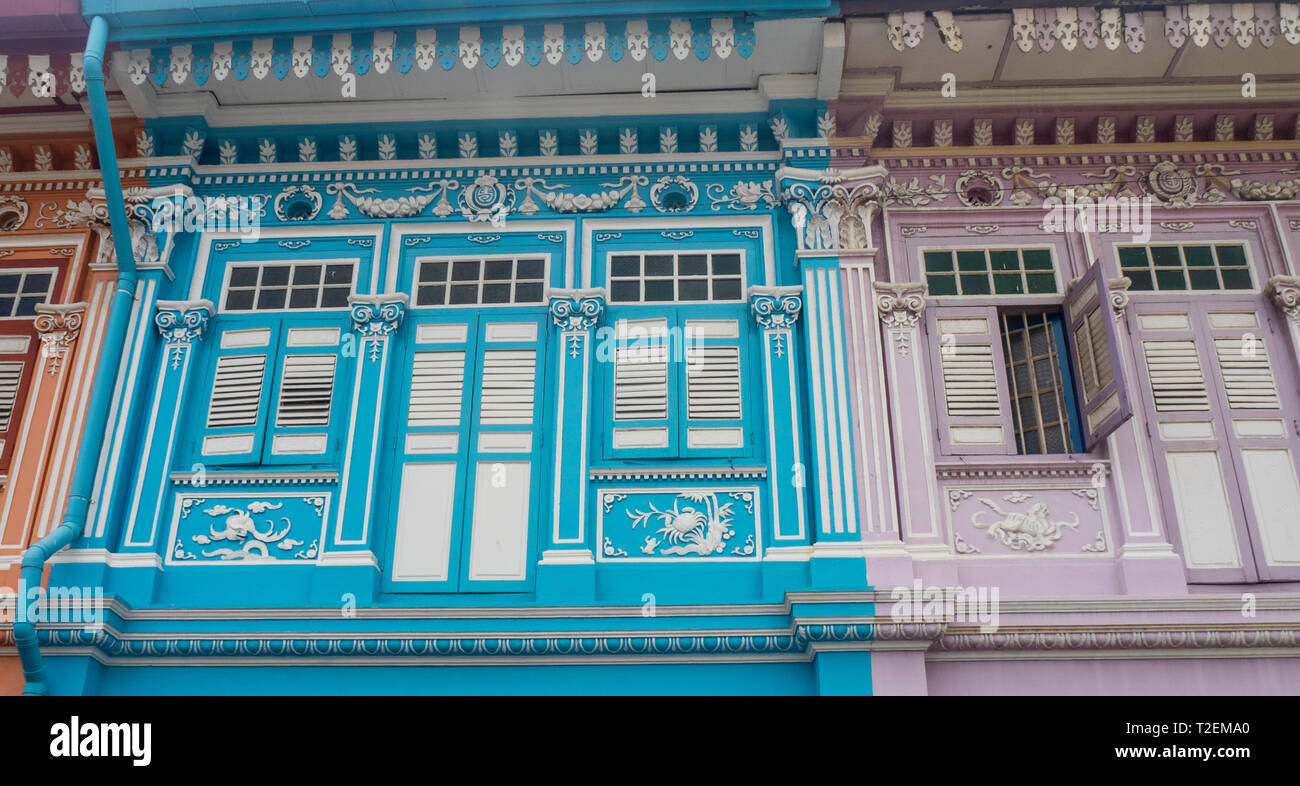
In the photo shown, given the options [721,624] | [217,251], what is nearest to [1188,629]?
[721,624]

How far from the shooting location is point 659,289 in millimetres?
7746

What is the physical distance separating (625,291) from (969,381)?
210 cm

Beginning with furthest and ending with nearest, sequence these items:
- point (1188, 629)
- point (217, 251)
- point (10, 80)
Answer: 1. point (217, 251)
2. point (10, 80)
3. point (1188, 629)

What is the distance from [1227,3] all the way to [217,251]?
20.1ft

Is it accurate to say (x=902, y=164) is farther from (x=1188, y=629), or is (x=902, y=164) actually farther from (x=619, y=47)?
(x=1188, y=629)

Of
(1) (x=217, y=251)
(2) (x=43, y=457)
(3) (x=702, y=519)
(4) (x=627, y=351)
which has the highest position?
(1) (x=217, y=251)

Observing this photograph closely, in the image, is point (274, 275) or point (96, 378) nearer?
point (96, 378)

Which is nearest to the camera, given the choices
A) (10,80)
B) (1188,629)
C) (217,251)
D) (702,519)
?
(1188,629)

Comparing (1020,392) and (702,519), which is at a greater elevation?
(1020,392)

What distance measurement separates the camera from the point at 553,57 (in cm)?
732

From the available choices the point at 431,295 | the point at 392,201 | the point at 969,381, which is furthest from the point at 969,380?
the point at 392,201

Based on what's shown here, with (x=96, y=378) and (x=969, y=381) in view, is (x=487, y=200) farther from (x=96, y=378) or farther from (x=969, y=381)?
(x=969, y=381)

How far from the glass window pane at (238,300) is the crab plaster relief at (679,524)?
8.37 feet

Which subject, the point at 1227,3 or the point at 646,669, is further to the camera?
the point at 1227,3
